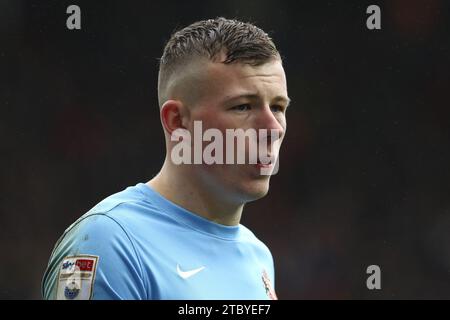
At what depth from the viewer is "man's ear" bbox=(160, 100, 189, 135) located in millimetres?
2479

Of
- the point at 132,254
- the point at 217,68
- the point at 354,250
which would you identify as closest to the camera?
the point at 132,254

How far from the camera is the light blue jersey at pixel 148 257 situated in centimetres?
213

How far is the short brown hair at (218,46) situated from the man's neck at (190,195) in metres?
0.29

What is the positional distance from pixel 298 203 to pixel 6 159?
294 cm

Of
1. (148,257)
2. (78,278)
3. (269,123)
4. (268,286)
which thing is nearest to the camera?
(78,278)

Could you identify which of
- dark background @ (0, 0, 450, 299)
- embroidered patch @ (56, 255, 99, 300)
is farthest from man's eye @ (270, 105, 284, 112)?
dark background @ (0, 0, 450, 299)

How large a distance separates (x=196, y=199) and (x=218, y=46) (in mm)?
513

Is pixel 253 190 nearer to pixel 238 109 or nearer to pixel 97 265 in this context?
pixel 238 109

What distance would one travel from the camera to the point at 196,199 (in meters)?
2.49

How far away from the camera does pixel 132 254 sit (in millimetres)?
2186

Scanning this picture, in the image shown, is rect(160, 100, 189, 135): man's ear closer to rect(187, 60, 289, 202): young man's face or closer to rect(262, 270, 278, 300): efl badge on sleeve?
rect(187, 60, 289, 202): young man's face

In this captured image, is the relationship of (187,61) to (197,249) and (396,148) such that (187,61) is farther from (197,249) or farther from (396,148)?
(396,148)

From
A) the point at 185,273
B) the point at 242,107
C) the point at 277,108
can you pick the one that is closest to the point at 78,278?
the point at 185,273
